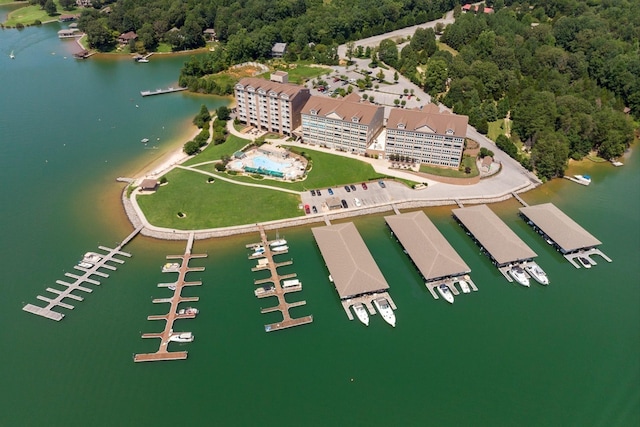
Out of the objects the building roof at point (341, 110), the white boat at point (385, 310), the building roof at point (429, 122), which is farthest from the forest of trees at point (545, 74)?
the white boat at point (385, 310)

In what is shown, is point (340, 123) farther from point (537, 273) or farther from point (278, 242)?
point (537, 273)

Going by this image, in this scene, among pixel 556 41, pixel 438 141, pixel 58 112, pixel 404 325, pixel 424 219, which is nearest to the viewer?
pixel 404 325

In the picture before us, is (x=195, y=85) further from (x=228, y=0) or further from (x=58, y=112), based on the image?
(x=228, y=0)

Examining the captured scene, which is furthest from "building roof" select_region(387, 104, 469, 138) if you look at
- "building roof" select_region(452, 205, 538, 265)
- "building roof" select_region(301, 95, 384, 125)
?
"building roof" select_region(452, 205, 538, 265)

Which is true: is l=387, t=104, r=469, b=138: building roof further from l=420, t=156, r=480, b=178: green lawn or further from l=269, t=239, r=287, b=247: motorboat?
l=269, t=239, r=287, b=247: motorboat

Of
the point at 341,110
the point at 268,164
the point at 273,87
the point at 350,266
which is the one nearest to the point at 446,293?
the point at 350,266

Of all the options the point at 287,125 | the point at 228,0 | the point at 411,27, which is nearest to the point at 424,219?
the point at 287,125
